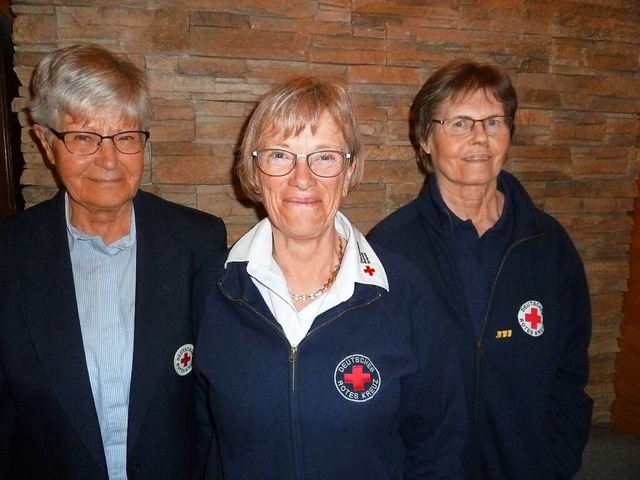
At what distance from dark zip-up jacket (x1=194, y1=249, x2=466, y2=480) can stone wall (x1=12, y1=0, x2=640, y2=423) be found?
0.92m

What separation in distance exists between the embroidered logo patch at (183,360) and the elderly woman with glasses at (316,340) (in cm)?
11

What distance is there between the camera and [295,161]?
3.53 feet

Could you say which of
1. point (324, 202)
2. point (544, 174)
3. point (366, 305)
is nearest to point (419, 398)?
point (366, 305)

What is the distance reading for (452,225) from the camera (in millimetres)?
1413

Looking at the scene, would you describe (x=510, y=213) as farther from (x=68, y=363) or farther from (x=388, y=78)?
(x=68, y=363)

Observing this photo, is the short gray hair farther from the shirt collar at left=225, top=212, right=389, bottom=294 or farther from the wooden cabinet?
the wooden cabinet

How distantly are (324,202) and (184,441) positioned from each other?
791 millimetres

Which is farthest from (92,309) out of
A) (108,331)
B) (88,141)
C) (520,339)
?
(520,339)

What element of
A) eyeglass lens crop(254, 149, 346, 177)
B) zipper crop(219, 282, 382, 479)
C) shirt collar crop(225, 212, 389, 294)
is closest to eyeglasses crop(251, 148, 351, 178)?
eyeglass lens crop(254, 149, 346, 177)

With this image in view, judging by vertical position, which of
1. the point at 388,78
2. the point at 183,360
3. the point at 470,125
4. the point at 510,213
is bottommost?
the point at 183,360

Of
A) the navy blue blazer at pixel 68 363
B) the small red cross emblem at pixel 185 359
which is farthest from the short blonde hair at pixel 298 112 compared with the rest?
the small red cross emblem at pixel 185 359

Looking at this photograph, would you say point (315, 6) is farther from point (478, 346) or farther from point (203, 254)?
point (478, 346)

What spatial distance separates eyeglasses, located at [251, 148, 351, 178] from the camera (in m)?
1.08

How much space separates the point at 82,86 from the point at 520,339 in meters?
1.41
